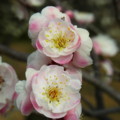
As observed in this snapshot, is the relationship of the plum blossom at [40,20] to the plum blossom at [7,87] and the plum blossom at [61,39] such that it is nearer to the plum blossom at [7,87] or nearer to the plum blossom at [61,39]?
the plum blossom at [61,39]

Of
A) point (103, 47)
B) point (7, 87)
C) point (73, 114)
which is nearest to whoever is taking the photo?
point (73, 114)

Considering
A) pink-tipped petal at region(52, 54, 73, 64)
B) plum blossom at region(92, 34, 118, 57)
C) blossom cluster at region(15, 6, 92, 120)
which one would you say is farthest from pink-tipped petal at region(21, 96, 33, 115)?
plum blossom at region(92, 34, 118, 57)

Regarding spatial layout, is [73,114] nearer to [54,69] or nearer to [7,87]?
[54,69]

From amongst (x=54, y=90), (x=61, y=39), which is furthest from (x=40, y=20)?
(x=54, y=90)

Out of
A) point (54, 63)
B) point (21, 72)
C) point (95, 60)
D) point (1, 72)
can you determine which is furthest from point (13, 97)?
point (21, 72)

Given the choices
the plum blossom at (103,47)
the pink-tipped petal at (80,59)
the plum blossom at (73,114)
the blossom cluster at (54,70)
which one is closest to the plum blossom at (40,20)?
the blossom cluster at (54,70)

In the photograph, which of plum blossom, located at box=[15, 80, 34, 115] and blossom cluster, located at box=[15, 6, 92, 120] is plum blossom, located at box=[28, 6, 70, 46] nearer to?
blossom cluster, located at box=[15, 6, 92, 120]

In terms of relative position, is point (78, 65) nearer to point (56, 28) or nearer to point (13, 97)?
point (56, 28)
